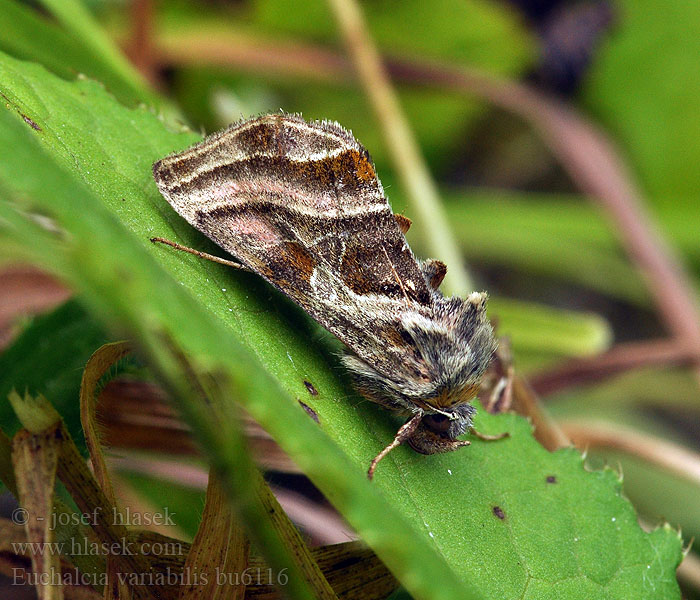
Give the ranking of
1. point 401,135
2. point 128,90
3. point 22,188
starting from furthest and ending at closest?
point 401,135 < point 128,90 < point 22,188

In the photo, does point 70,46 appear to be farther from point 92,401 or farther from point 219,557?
point 219,557

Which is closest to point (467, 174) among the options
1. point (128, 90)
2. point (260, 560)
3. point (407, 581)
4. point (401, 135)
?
point (401, 135)

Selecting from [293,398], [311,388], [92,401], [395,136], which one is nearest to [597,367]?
[395,136]

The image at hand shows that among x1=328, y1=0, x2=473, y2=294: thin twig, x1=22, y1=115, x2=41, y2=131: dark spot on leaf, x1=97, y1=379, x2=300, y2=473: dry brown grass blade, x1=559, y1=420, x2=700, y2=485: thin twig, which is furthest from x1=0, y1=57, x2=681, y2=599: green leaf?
x1=328, y1=0, x2=473, y2=294: thin twig

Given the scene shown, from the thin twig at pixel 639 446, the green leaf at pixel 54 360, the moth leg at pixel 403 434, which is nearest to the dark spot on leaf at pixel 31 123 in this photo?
the green leaf at pixel 54 360

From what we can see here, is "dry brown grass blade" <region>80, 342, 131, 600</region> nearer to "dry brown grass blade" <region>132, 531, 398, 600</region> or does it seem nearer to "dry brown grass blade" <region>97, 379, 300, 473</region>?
"dry brown grass blade" <region>132, 531, 398, 600</region>

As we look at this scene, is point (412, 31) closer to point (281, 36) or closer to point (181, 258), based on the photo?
point (281, 36)

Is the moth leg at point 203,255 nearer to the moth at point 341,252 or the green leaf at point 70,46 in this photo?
the moth at point 341,252
